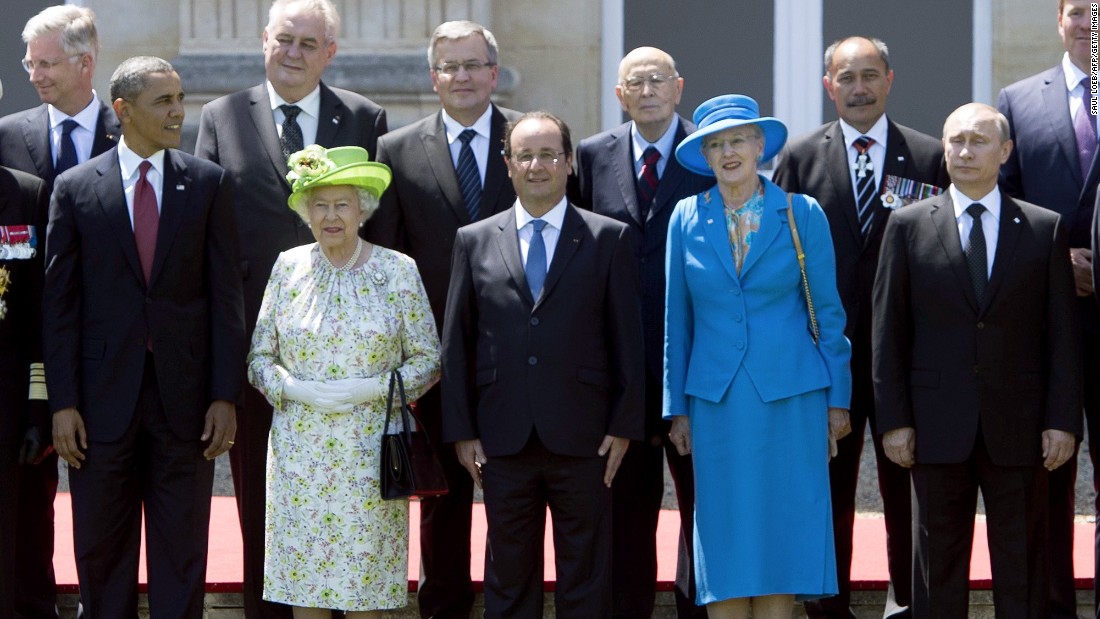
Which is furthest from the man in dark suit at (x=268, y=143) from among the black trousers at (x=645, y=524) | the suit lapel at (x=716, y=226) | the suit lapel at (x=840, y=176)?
the suit lapel at (x=840, y=176)

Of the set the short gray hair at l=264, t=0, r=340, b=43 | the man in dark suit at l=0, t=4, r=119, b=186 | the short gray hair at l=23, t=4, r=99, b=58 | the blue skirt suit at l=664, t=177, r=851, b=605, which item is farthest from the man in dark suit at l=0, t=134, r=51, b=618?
the blue skirt suit at l=664, t=177, r=851, b=605

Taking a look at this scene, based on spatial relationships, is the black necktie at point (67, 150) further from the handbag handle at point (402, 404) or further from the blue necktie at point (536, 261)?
the blue necktie at point (536, 261)

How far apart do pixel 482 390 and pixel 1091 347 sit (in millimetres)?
2027

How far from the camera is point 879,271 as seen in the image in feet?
18.2

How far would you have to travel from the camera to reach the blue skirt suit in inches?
212

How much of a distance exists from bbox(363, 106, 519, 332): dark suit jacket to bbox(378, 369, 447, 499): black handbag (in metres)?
0.59

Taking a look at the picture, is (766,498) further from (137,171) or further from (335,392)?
(137,171)

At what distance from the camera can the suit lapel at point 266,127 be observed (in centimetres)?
596

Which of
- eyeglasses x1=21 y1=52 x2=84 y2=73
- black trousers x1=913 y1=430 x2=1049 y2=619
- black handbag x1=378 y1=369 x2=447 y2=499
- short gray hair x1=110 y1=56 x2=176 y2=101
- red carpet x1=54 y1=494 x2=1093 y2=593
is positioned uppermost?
eyeglasses x1=21 y1=52 x2=84 y2=73

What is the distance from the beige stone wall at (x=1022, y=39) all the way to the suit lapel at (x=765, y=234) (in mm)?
3196

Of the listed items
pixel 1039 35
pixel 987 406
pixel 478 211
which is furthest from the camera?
pixel 1039 35

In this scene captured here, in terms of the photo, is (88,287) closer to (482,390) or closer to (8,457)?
(8,457)

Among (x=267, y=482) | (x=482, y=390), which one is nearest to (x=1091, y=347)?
(x=482, y=390)

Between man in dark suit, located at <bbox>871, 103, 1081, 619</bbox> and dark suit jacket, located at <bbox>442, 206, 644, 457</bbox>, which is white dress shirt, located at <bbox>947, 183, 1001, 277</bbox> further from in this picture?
dark suit jacket, located at <bbox>442, 206, 644, 457</bbox>
